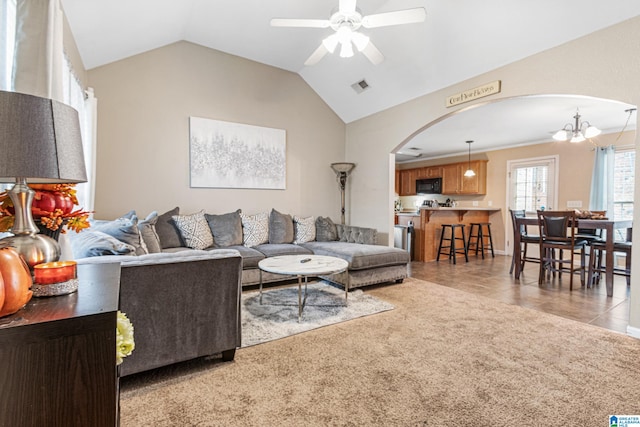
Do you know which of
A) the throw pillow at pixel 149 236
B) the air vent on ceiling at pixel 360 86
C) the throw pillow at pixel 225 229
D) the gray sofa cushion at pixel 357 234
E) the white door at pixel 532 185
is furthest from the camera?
the white door at pixel 532 185

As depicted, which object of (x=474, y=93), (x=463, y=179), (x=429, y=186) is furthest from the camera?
(x=429, y=186)

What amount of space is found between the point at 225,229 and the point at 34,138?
10.8ft

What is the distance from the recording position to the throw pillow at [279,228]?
4605 millimetres

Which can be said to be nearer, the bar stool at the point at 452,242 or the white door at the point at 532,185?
the bar stool at the point at 452,242

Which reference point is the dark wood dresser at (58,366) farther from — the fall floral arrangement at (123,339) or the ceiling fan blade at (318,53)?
the ceiling fan blade at (318,53)

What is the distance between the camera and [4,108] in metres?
0.88

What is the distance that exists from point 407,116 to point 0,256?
14.8ft

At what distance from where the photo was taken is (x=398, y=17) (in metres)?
2.46

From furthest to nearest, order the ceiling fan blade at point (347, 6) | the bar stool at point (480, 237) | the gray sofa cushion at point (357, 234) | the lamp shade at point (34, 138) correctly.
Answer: the bar stool at point (480, 237) < the gray sofa cushion at point (357, 234) < the ceiling fan blade at point (347, 6) < the lamp shade at point (34, 138)

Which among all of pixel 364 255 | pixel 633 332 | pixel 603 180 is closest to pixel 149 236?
pixel 364 255

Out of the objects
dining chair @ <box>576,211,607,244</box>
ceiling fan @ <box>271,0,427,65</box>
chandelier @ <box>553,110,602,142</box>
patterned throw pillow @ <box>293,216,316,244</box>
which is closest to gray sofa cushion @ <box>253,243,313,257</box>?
patterned throw pillow @ <box>293,216,316,244</box>

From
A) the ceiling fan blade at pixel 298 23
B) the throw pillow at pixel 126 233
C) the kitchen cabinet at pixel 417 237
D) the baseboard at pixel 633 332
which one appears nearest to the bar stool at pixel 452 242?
the kitchen cabinet at pixel 417 237

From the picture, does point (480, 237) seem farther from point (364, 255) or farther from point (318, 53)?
point (318, 53)

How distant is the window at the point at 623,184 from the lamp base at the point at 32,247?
7.43 m
